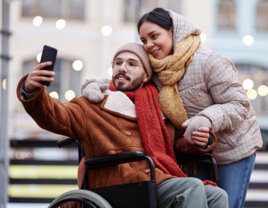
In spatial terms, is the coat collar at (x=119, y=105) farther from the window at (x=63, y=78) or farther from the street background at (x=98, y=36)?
the window at (x=63, y=78)

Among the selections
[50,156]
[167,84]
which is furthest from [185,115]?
[50,156]

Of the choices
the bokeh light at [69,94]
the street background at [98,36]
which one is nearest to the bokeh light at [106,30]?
the street background at [98,36]

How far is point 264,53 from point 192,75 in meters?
7.82

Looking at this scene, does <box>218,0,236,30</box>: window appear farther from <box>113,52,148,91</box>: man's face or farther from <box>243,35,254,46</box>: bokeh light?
<box>113,52,148,91</box>: man's face

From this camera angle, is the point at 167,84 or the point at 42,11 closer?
the point at 167,84

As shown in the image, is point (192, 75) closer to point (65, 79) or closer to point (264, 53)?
point (65, 79)

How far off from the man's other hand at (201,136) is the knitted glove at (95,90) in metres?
0.49

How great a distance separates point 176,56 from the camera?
5.55 feet

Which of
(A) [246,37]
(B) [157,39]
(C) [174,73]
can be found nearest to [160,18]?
(B) [157,39]

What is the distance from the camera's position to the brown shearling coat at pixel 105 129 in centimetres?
151

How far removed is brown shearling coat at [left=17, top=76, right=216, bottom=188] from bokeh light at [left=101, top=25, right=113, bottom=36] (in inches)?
225

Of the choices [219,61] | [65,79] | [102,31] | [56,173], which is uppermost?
[102,31]

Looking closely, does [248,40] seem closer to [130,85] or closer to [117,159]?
[130,85]

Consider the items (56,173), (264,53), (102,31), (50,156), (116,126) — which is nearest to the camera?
(116,126)
